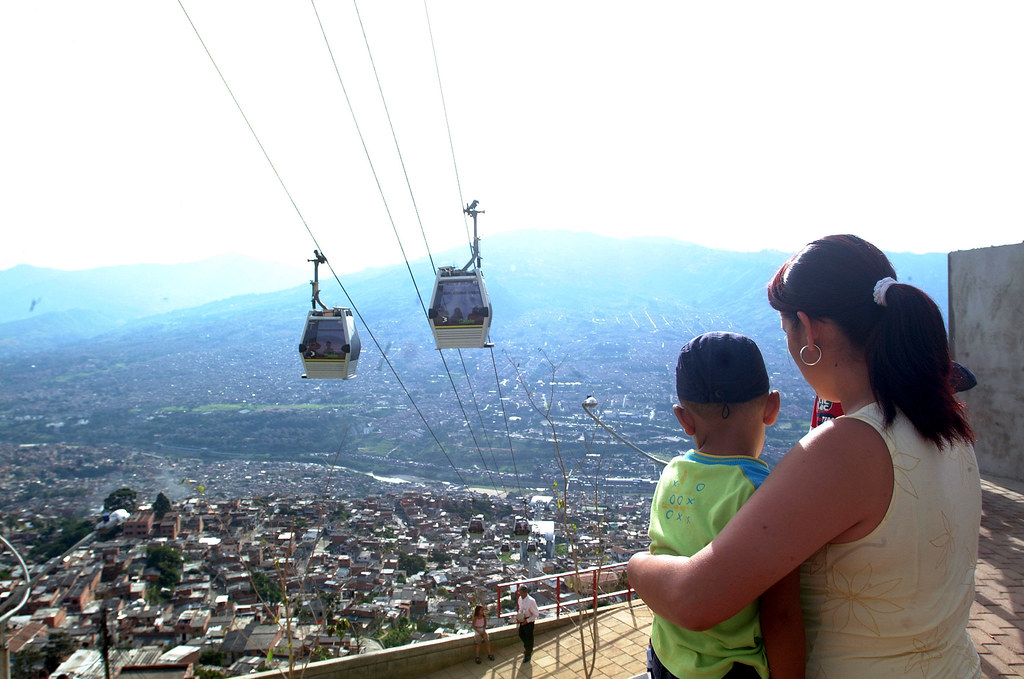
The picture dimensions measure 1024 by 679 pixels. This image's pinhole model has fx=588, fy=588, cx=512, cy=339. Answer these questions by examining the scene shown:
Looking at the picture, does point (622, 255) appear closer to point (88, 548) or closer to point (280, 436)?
point (280, 436)

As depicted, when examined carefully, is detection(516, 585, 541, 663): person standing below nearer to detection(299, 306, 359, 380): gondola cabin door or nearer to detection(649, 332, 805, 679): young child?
detection(299, 306, 359, 380): gondola cabin door

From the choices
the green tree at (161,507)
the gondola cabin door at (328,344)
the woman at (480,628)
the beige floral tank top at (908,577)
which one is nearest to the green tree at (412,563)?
the gondola cabin door at (328,344)

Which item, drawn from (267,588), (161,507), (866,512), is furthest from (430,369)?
(866,512)

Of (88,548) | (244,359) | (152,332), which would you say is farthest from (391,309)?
(88,548)

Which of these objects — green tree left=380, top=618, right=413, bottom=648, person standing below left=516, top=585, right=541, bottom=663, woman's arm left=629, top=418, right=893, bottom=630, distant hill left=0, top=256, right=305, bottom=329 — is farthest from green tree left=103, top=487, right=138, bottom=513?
distant hill left=0, top=256, right=305, bottom=329

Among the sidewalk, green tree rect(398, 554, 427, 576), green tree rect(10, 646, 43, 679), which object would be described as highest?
the sidewalk

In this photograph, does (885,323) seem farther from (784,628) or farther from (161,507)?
(161,507)
